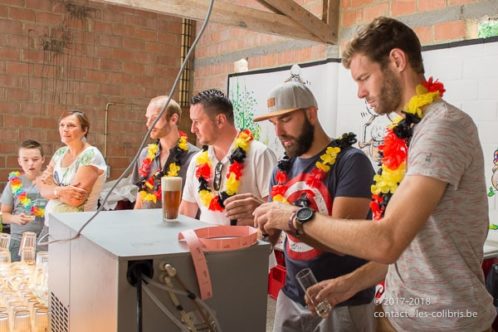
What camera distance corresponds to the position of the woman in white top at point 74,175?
130 inches

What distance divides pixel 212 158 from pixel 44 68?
3698 mm

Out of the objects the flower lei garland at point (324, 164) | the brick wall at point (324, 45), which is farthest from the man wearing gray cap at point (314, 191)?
the brick wall at point (324, 45)

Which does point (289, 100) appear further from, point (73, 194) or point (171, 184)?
point (73, 194)

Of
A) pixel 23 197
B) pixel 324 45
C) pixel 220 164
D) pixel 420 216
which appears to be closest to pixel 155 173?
pixel 220 164

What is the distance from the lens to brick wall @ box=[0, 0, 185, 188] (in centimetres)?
549

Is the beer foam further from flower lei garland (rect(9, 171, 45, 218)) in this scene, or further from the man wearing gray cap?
flower lei garland (rect(9, 171, 45, 218))

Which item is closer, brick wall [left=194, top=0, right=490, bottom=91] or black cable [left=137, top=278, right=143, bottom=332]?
black cable [left=137, top=278, right=143, bottom=332]

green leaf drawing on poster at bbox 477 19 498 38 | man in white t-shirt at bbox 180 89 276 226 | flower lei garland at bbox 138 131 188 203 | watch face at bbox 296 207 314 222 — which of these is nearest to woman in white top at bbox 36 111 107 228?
flower lei garland at bbox 138 131 188 203

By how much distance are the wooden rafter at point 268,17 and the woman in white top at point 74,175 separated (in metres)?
1.24

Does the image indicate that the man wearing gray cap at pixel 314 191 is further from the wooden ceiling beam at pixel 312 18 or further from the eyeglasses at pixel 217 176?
the wooden ceiling beam at pixel 312 18

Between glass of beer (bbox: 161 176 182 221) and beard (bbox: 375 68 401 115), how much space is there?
0.62 m

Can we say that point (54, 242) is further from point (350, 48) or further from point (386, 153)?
point (386, 153)

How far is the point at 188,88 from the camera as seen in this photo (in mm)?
6848

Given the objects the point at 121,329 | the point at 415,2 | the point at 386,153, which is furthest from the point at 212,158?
the point at 415,2
